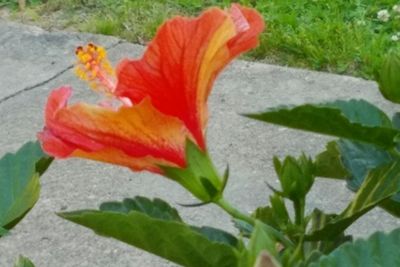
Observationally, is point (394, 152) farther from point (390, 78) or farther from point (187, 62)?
point (187, 62)

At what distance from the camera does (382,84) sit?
2.75ft

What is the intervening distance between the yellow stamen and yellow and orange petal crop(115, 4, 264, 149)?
0.09 meters

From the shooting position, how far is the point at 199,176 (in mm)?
802

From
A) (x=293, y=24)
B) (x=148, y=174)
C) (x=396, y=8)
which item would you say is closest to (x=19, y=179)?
(x=148, y=174)

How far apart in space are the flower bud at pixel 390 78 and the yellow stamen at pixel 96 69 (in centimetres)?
22

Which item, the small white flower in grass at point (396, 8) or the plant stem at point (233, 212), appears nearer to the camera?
the plant stem at point (233, 212)

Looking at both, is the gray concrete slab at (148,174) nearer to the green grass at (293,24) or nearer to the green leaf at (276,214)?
the green grass at (293,24)

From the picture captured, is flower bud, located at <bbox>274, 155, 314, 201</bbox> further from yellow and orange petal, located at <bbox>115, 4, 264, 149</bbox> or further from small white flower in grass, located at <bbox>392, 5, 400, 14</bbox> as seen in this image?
small white flower in grass, located at <bbox>392, 5, 400, 14</bbox>

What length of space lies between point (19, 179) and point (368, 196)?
12.7 inches

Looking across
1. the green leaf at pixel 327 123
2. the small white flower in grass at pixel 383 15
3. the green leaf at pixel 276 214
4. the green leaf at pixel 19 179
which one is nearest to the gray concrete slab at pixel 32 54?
the small white flower in grass at pixel 383 15

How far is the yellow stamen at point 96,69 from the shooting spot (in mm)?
867

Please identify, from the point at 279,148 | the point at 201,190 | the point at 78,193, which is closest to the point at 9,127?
the point at 78,193

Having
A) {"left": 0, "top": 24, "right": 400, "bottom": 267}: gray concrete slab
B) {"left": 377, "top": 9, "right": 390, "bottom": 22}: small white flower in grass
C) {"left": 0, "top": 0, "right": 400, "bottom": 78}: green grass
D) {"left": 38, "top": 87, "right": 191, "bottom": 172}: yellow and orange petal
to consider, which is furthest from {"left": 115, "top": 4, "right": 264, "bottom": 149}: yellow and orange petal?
{"left": 377, "top": 9, "right": 390, "bottom": 22}: small white flower in grass

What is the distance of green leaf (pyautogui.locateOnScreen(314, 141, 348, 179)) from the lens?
95 centimetres
